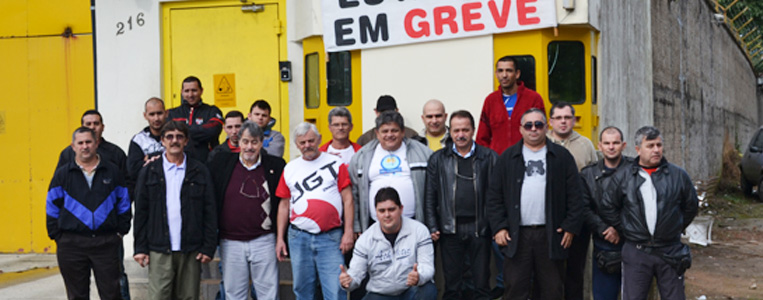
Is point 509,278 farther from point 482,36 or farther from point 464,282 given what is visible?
point 482,36

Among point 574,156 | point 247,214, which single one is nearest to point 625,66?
point 574,156

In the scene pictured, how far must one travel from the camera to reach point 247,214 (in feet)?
20.5

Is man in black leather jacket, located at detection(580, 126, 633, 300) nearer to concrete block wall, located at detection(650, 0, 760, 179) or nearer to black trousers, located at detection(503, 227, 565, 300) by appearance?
black trousers, located at detection(503, 227, 565, 300)

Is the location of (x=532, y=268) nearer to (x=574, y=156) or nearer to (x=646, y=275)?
(x=646, y=275)

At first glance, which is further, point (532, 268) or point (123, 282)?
point (123, 282)

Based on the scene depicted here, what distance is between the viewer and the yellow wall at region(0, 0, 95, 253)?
35.8 ft

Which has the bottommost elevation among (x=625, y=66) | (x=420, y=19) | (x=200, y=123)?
(x=200, y=123)

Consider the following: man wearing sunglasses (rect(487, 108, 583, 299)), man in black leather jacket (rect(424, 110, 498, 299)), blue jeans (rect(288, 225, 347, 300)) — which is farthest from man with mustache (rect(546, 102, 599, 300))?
blue jeans (rect(288, 225, 347, 300))

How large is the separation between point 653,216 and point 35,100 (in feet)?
27.8

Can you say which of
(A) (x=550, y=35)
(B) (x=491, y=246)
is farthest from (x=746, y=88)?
(B) (x=491, y=246)

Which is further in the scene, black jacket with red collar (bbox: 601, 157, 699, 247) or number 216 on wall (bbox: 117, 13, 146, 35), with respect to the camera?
number 216 on wall (bbox: 117, 13, 146, 35)

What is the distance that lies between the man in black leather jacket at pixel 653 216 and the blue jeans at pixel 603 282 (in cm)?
30

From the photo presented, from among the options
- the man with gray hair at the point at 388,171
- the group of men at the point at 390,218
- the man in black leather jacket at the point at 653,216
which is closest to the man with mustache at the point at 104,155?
the group of men at the point at 390,218

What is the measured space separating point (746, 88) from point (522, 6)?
30.8 metres
